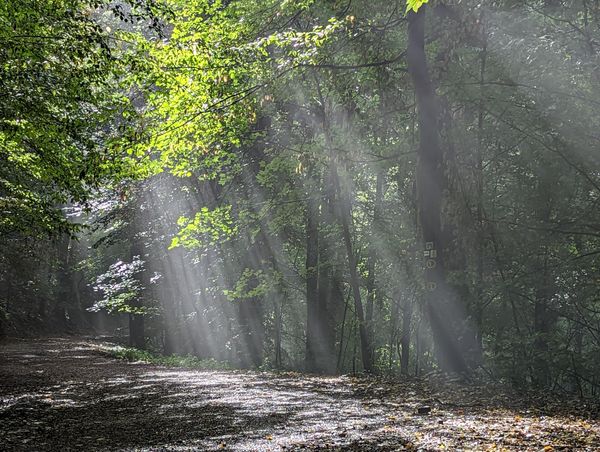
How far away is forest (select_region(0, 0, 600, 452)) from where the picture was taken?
8625mm

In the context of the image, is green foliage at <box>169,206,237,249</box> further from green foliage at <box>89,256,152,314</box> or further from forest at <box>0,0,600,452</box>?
green foliage at <box>89,256,152,314</box>

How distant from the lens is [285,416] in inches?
293

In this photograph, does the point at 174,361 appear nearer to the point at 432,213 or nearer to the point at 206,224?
the point at 206,224

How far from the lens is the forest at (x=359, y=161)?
8625 millimetres

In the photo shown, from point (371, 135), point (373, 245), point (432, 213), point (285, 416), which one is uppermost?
point (371, 135)

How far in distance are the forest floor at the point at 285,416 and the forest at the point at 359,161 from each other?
0.21ft

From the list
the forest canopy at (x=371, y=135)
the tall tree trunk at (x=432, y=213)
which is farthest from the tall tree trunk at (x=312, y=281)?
the tall tree trunk at (x=432, y=213)

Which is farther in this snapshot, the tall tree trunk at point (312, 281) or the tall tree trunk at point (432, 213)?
the tall tree trunk at point (312, 281)

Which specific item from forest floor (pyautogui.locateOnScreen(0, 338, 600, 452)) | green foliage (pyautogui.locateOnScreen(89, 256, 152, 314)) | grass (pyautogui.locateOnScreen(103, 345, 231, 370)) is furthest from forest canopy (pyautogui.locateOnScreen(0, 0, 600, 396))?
green foliage (pyautogui.locateOnScreen(89, 256, 152, 314))

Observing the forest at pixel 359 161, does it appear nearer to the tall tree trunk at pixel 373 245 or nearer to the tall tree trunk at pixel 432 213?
the tall tree trunk at pixel 432 213

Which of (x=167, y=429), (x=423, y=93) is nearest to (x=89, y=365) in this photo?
(x=167, y=429)

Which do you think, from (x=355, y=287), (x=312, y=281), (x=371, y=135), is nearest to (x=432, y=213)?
(x=355, y=287)

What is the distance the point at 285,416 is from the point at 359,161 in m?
7.43

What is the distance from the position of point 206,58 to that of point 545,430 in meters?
7.82
